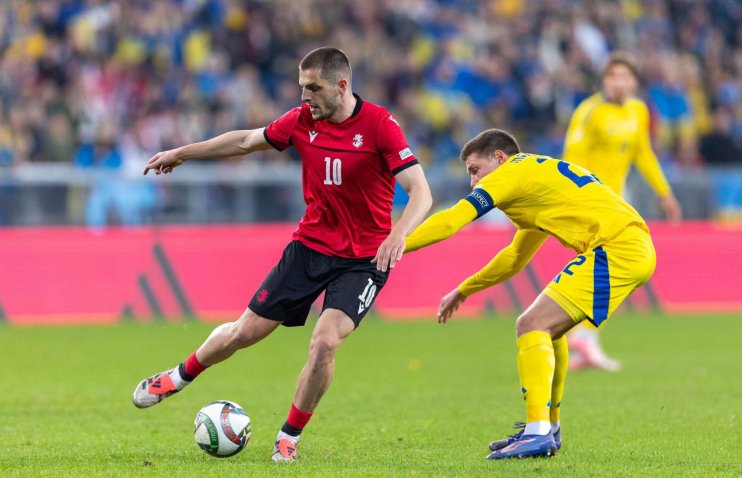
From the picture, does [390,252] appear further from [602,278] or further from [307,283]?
[602,278]

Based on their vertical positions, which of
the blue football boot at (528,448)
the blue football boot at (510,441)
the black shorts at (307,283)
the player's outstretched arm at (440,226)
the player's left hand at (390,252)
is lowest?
the blue football boot at (510,441)

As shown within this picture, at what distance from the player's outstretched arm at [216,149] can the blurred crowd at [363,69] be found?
32.6 feet

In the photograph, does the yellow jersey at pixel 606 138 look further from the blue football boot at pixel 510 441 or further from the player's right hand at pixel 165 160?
the player's right hand at pixel 165 160

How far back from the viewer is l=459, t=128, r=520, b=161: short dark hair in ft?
25.1

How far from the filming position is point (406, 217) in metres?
7.22

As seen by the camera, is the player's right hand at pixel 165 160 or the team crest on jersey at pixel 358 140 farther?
the player's right hand at pixel 165 160

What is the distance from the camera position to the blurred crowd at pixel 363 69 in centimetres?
1880

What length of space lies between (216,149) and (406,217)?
1.49m

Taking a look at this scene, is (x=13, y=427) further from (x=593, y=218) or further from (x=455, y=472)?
(x=593, y=218)

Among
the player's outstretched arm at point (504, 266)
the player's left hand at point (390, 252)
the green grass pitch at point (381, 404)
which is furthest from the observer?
the player's outstretched arm at point (504, 266)

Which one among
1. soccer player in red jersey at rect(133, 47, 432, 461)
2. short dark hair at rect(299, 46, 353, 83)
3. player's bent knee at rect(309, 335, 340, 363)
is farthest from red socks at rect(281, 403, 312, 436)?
short dark hair at rect(299, 46, 353, 83)

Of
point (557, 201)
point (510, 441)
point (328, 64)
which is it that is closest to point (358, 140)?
point (328, 64)

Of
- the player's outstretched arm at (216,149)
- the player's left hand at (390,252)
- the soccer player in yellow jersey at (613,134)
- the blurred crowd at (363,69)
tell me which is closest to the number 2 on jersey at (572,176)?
the player's left hand at (390,252)

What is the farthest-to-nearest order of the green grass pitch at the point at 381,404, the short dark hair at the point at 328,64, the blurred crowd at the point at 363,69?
the blurred crowd at the point at 363,69 < the short dark hair at the point at 328,64 < the green grass pitch at the point at 381,404
